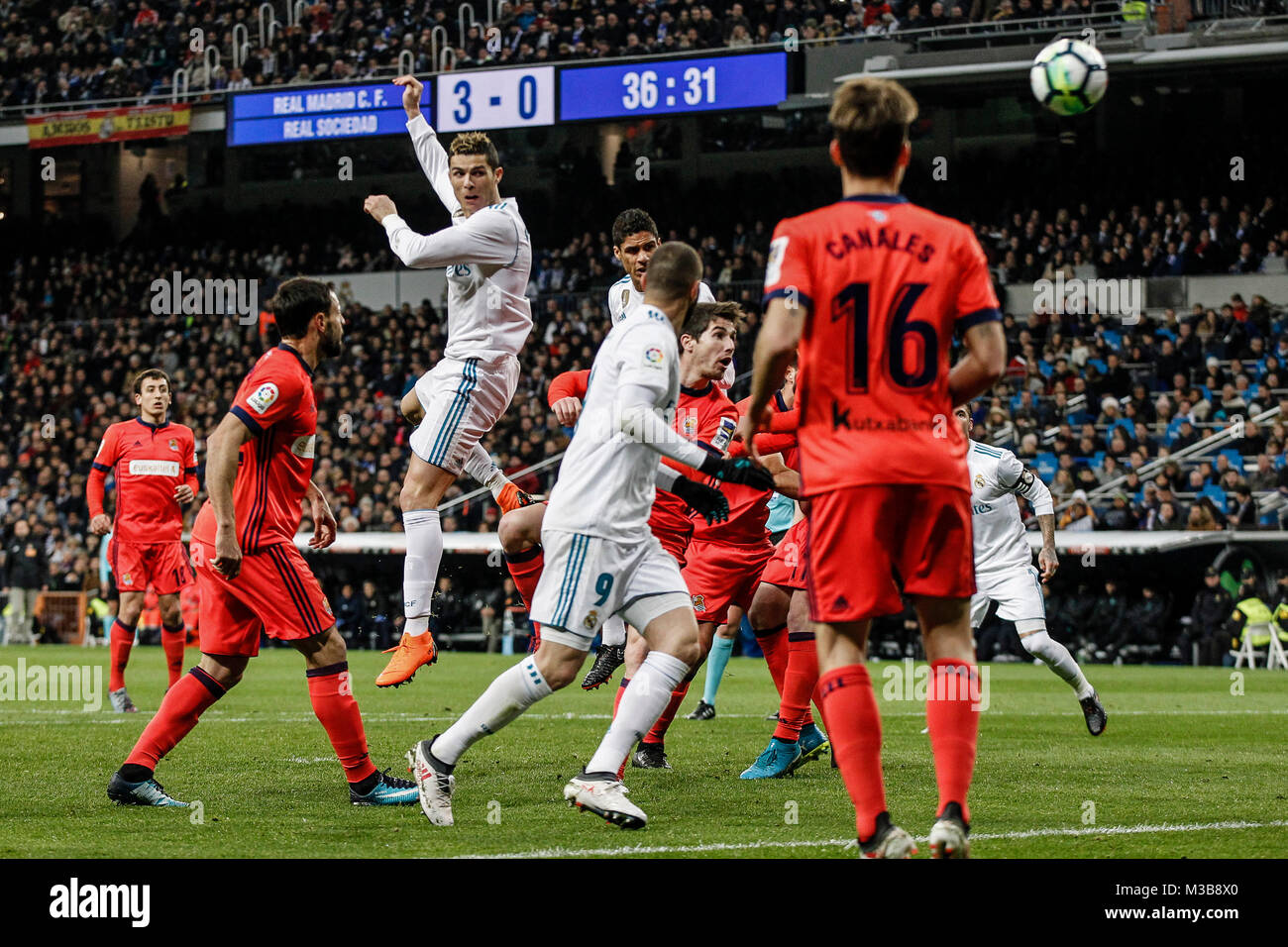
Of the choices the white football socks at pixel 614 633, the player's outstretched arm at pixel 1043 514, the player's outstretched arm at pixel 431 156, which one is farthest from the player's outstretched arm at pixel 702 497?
the player's outstretched arm at pixel 1043 514

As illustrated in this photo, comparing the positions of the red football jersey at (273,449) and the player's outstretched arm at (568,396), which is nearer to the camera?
the red football jersey at (273,449)

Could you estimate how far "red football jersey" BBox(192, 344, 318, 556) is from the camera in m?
6.86

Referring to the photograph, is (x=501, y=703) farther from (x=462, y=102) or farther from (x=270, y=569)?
(x=462, y=102)

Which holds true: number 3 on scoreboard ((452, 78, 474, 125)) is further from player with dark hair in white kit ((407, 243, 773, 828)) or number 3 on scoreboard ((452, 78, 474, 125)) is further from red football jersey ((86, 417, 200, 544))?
player with dark hair in white kit ((407, 243, 773, 828))

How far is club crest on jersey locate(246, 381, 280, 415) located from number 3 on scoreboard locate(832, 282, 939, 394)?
293cm

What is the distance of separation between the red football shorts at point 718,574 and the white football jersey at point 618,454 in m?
2.58

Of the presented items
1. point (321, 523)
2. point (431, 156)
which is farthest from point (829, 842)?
point (431, 156)

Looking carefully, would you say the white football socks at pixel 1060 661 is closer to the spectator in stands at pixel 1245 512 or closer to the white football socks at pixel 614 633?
the white football socks at pixel 614 633

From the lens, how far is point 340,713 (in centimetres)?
705

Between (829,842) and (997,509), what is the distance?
21.2 ft

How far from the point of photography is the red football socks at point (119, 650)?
1341cm

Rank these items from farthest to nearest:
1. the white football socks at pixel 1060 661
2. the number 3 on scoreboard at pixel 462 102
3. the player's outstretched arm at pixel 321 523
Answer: the number 3 on scoreboard at pixel 462 102, the white football socks at pixel 1060 661, the player's outstretched arm at pixel 321 523

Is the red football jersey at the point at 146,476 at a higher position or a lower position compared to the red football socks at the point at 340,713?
higher
